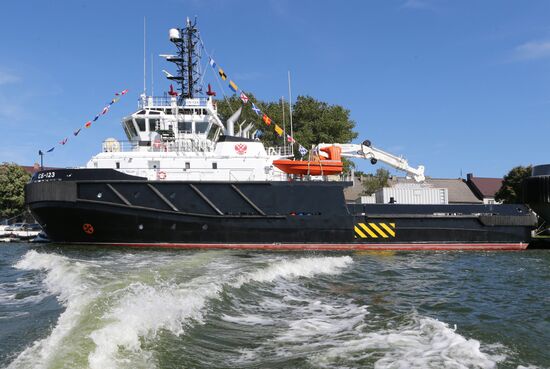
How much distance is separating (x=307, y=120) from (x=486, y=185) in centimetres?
2024

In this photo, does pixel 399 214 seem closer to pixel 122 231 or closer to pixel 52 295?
pixel 122 231

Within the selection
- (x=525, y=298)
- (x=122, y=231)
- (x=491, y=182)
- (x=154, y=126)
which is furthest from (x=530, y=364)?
(x=491, y=182)

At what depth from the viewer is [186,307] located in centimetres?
607

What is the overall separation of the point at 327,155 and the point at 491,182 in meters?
34.4

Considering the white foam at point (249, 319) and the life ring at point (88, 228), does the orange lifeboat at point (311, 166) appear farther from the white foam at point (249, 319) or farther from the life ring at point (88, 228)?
the white foam at point (249, 319)

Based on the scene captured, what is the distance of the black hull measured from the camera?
1554 cm

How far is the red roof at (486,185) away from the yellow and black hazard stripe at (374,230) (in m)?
30.2

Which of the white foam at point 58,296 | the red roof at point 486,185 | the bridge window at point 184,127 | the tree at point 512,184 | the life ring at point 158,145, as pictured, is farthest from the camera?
the red roof at point 486,185

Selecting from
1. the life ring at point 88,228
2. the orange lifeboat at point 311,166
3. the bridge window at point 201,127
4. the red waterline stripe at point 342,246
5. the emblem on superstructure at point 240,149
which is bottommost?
the red waterline stripe at point 342,246

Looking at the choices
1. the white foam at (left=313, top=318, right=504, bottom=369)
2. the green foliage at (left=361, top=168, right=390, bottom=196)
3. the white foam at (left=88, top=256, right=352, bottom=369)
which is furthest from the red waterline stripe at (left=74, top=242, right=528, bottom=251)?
the green foliage at (left=361, top=168, right=390, bottom=196)

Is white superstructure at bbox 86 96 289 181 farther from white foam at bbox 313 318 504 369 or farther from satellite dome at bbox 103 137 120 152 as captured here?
white foam at bbox 313 318 504 369

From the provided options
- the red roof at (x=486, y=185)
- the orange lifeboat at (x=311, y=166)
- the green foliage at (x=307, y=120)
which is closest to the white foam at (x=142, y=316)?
the orange lifeboat at (x=311, y=166)

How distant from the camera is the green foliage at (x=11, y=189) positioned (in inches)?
1361

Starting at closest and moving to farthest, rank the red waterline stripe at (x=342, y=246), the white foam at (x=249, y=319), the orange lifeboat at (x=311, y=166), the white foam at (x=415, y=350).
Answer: the white foam at (x=415, y=350) → the white foam at (x=249, y=319) → the red waterline stripe at (x=342, y=246) → the orange lifeboat at (x=311, y=166)
